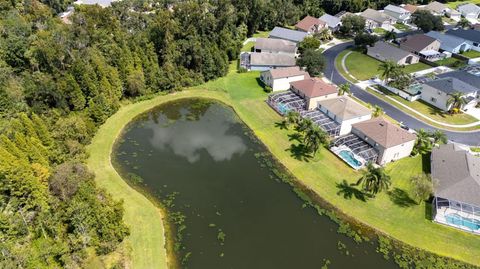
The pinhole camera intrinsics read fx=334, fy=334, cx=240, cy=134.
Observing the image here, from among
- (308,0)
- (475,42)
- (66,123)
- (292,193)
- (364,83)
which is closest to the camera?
(292,193)

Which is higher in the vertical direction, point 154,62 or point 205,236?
point 154,62

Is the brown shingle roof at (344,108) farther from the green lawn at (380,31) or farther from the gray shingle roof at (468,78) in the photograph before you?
the green lawn at (380,31)

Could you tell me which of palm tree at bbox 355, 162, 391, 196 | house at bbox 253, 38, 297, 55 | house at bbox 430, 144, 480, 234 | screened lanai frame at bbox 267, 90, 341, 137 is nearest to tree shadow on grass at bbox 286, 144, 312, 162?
screened lanai frame at bbox 267, 90, 341, 137

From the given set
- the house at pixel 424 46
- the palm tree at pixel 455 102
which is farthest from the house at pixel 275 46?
the palm tree at pixel 455 102

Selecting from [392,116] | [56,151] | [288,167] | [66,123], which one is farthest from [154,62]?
[392,116]

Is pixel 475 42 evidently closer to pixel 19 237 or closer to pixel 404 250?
pixel 404 250

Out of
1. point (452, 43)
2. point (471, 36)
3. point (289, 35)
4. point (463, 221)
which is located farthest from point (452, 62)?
point (463, 221)

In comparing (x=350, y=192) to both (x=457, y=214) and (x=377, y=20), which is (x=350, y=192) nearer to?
(x=457, y=214)
